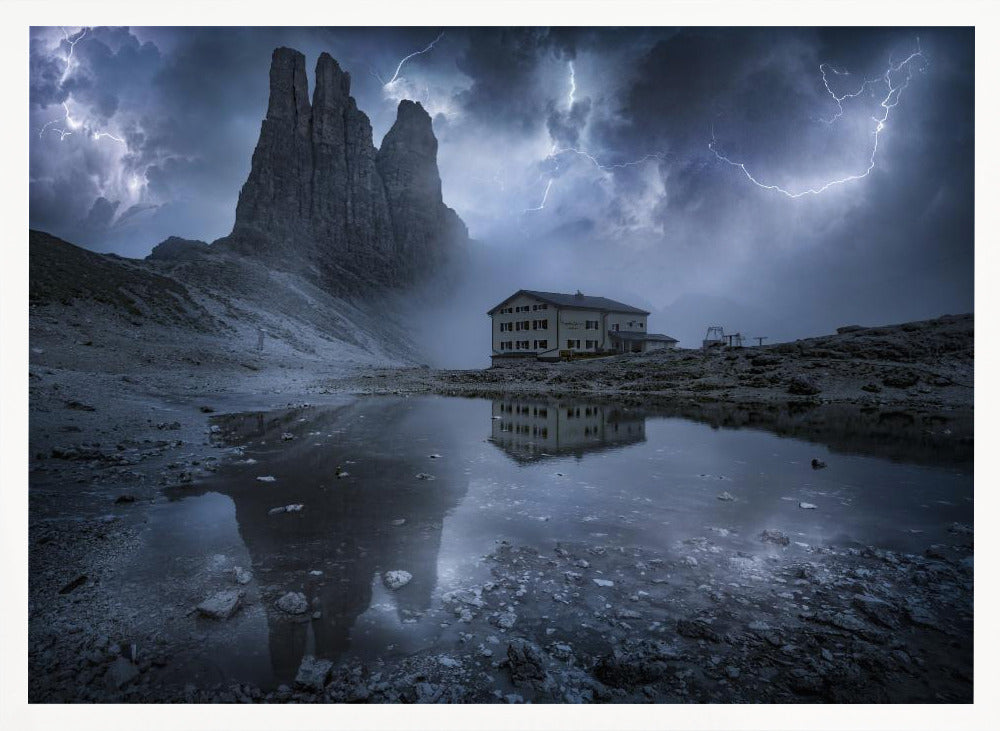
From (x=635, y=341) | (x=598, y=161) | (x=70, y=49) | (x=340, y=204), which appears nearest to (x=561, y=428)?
(x=598, y=161)

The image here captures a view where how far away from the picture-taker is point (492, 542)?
4.12 meters

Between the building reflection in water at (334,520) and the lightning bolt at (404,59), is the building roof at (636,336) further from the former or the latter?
the lightning bolt at (404,59)

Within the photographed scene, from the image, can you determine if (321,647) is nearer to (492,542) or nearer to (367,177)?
(492,542)

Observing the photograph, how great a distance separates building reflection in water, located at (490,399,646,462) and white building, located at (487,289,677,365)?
837 inches

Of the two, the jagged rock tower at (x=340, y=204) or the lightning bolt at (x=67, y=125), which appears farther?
the jagged rock tower at (x=340, y=204)

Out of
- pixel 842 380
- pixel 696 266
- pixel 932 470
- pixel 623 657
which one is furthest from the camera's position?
pixel 842 380

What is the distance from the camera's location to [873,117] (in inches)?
248

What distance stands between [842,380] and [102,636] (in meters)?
20.3

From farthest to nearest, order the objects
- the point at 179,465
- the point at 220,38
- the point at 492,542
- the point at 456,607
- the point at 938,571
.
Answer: the point at 179,465 < the point at 220,38 < the point at 492,542 < the point at 938,571 < the point at 456,607

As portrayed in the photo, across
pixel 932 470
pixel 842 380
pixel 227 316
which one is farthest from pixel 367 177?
pixel 932 470

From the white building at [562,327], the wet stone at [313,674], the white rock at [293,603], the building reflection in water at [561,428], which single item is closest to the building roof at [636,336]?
the white building at [562,327]

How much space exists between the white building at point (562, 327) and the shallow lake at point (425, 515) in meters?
27.4

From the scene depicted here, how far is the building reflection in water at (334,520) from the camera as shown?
294 cm
